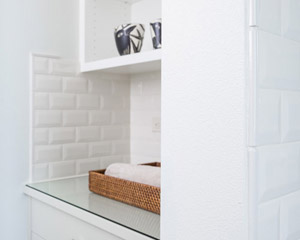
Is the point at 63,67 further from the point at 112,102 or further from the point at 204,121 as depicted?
the point at 204,121

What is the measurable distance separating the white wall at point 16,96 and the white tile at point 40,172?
37mm

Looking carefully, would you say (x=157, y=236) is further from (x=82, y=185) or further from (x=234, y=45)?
(x=82, y=185)

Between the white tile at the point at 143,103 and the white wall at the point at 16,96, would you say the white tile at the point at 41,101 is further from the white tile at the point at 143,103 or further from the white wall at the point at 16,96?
the white tile at the point at 143,103

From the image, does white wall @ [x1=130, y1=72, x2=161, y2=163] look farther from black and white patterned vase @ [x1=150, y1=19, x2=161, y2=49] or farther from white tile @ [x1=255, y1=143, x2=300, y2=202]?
white tile @ [x1=255, y1=143, x2=300, y2=202]

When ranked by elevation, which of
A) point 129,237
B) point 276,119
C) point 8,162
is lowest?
point 129,237

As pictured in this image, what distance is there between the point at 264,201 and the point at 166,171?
0.20 m

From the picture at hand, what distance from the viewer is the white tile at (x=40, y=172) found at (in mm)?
1638

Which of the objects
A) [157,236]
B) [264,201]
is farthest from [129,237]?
[264,201]

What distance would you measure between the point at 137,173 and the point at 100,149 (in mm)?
582

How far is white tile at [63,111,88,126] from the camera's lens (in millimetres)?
1744

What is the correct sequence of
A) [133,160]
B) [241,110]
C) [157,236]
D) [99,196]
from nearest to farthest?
[241,110] < [157,236] < [99,196] < [133,160]

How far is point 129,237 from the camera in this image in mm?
1022

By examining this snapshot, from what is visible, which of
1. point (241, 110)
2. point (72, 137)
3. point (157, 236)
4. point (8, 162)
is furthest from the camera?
point (72, 137)

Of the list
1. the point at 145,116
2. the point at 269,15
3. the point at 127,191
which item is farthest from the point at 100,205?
the point at 269,15
